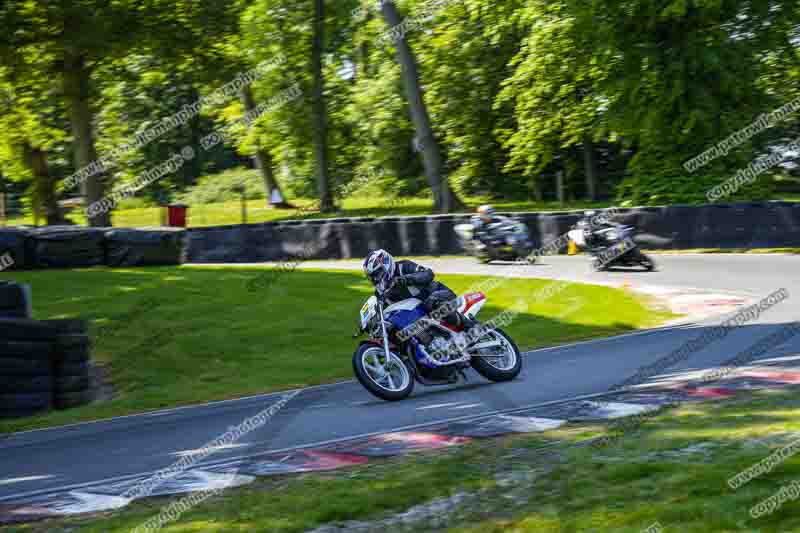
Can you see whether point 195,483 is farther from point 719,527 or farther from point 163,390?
point 163,390

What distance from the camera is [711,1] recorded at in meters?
25.9

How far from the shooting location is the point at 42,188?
1454 inches

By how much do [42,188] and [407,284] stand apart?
1180 inches

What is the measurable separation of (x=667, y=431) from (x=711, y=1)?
21.3m

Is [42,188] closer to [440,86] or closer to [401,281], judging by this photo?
[440,86]

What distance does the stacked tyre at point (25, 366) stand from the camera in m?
10.3

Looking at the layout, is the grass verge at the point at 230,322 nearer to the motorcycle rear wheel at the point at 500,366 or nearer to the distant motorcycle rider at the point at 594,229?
the distant motorcycle rider at the point at 594,229

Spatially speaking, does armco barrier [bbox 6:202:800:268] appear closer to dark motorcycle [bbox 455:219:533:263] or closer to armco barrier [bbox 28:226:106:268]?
armco barrier [bbox 28:226:106:268]

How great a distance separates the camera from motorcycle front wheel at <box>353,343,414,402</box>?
973 centimetres

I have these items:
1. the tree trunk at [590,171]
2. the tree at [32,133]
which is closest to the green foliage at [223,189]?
the tree at [32,133]

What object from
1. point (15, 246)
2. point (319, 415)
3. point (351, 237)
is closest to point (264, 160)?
point (351, 237)

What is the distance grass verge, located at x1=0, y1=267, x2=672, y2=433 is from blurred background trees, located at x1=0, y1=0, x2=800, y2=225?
10.7 meters

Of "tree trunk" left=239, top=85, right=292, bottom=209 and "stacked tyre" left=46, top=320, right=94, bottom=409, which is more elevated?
"tree trunk" left=239, top=85, right=292, bottom=209

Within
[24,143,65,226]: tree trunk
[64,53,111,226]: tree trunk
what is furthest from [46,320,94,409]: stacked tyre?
[24,143,65,226]: tree trunk
